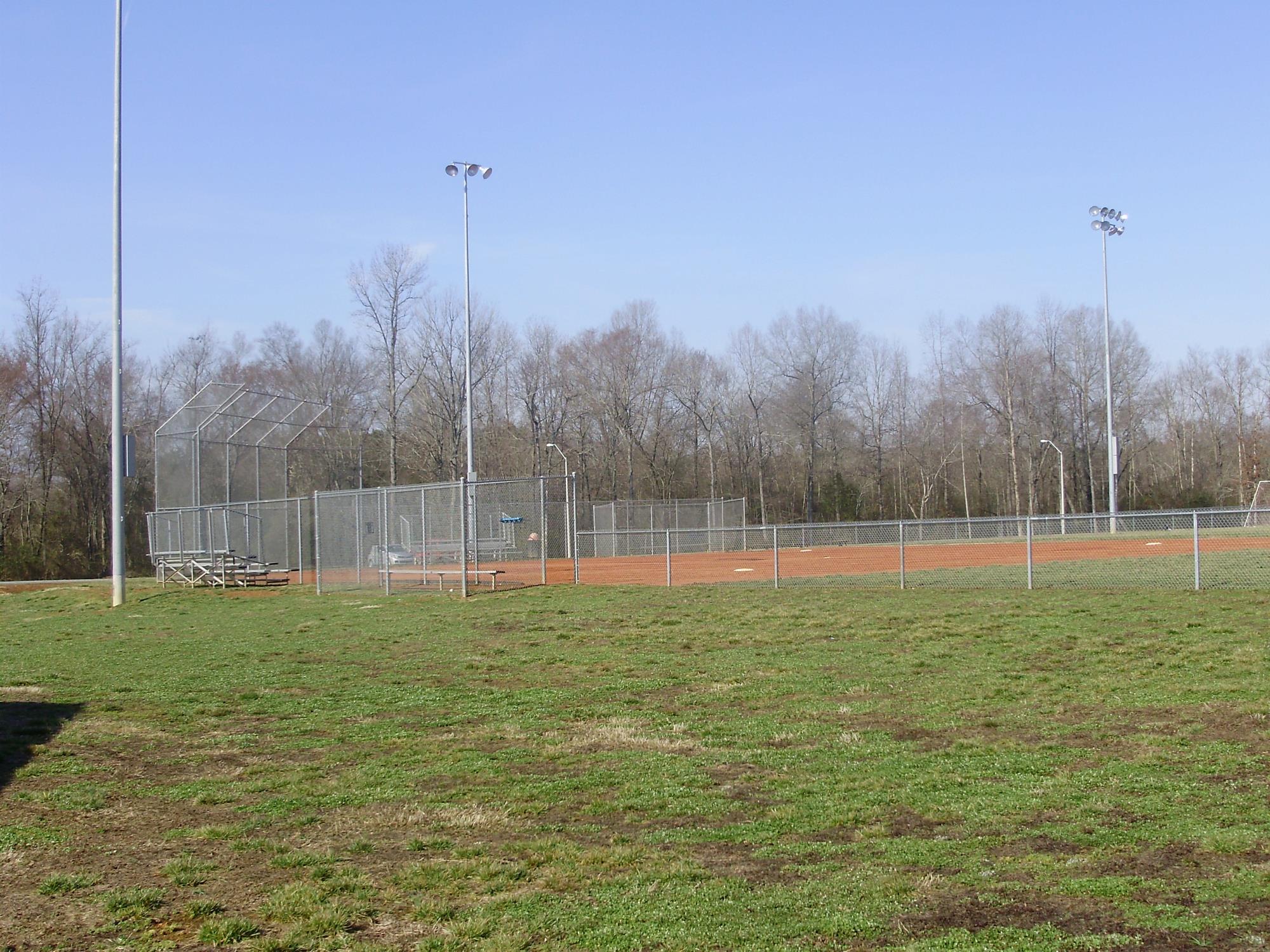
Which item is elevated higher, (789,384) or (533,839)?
(789,384)

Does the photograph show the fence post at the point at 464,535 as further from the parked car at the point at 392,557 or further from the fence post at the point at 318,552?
the fence post at the point at 318,552

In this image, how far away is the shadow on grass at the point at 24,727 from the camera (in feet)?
25.7

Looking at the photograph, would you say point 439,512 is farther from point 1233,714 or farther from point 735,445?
point 735,445

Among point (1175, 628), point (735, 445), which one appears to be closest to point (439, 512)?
point (1175, 628)

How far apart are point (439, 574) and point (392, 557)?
14.8ft

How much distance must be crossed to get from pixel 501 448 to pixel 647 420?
1006cm

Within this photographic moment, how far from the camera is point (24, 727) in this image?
9.21 m

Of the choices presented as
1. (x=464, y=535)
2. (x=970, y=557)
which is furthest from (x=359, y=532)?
(x=970, y=557)

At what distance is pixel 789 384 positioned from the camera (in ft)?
244

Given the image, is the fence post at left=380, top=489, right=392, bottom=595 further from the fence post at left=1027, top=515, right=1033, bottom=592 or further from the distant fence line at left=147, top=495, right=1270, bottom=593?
the fence post at left=1027, top=515, right=1033, bottom=592

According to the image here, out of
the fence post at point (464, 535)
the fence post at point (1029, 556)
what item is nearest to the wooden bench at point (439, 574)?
the fence post at point (464, 535)

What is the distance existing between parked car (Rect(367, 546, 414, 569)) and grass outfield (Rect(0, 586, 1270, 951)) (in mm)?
12369

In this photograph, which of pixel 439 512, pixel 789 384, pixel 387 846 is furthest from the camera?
pixel 789 384

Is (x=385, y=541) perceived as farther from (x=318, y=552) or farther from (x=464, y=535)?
(x=464, y=535)
